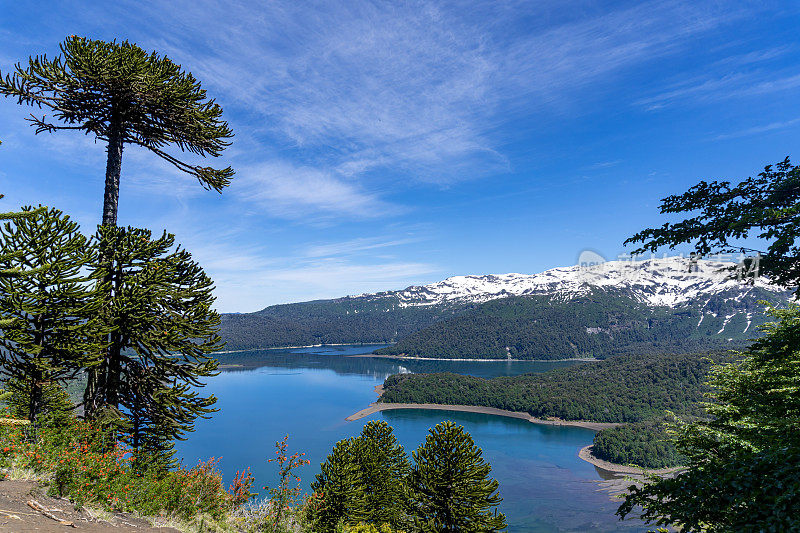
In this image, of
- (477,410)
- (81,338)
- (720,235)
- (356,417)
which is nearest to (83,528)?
(81,338)

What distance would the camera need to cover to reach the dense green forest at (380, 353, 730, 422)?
153 metres

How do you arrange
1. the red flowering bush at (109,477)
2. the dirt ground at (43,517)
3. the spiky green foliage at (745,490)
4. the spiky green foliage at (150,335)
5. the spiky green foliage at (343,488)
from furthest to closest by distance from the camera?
1. the spiky green foliage at (343,488)
2. the spiky green foliage at (150,335)
3. the red flowering bush at (109,477)
4. the dirt ground at (43,517)
5. the spiky green foliage at (745,490)

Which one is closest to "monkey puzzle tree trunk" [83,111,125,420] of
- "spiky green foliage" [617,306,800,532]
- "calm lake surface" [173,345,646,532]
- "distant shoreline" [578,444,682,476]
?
"spiky green foliage" [617,306,800,532]

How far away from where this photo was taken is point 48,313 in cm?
1067

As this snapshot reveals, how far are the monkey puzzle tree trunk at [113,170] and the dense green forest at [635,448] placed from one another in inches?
4765

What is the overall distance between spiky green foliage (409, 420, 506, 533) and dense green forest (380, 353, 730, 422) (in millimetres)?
142150

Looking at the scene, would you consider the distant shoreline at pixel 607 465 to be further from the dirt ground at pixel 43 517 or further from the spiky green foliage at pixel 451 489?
the dirt ground at pixel 43 517

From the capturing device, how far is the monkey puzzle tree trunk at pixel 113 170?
12.3m

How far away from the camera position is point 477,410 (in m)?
163

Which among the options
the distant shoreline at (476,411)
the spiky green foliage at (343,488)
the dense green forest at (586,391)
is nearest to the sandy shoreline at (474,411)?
the distant shoreline at (476,411)

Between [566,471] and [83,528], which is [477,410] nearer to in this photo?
[566,471]

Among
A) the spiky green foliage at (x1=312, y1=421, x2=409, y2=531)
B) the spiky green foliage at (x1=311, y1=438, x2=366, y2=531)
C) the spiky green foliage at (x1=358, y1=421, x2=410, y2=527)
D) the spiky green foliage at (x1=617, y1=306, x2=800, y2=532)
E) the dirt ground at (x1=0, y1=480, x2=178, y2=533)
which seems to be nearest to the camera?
the spiky green foliage at (x1=617, y1=306, x2=800, y2=532)

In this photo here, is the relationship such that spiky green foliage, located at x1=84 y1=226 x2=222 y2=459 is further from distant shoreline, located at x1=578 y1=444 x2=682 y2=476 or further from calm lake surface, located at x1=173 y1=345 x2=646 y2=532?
distant shoreline, located at x1=578 y1=444 x2=682 y2=476

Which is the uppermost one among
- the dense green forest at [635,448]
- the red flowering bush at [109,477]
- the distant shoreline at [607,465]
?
the red flowering bush at [109,477]
